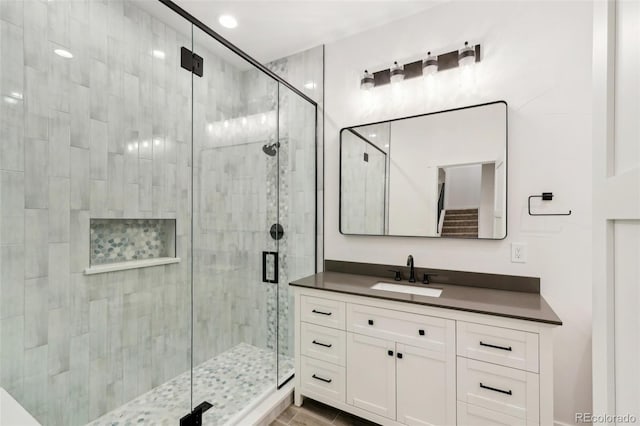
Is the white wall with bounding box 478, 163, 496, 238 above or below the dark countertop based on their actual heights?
above

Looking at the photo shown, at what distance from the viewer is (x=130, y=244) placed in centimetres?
217

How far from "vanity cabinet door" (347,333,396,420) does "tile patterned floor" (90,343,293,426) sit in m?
0.67

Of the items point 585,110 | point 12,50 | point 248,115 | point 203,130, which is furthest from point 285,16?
point 585,110

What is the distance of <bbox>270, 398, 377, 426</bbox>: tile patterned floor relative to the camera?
188 cm

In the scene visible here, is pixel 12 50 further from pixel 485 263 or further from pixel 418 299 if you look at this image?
pixel 485 263

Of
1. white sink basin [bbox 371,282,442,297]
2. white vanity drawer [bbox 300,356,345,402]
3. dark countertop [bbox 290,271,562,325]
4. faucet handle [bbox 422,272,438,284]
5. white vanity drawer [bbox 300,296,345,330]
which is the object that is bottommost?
white vanity drawer [bbox 300,356,345,402]

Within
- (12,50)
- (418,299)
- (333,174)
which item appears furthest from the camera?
(333,174)

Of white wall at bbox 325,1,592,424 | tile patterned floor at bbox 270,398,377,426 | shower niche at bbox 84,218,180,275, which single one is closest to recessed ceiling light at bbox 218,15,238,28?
white wall at bbox 325,1,592,424

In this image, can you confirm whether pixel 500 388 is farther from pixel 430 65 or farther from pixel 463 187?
pixel 430 65

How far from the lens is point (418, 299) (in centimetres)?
165

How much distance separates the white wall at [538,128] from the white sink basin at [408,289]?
0.20 meters

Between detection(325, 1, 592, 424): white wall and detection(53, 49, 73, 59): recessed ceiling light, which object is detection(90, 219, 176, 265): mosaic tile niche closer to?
detection(53, 49, 73, 59): recessed ceiling light

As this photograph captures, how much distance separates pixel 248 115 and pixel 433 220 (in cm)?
153

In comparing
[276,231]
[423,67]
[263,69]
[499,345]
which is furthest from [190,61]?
[499,345]
